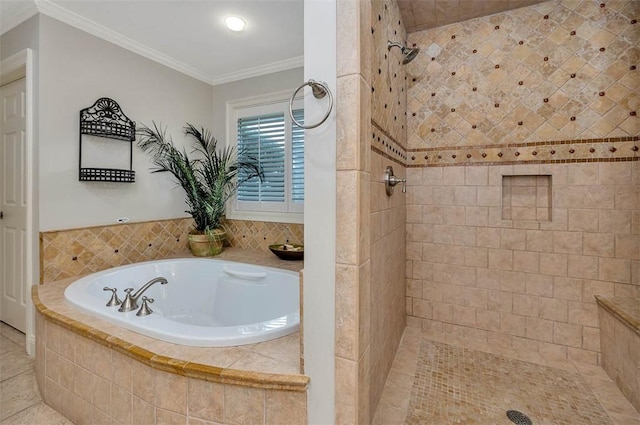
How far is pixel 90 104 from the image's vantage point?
7.36 feet

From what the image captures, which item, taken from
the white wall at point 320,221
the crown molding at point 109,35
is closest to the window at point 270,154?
the crown molding at point 109,35

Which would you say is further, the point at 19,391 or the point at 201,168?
the point at 201,168

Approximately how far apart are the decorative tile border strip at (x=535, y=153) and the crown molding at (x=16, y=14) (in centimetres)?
290

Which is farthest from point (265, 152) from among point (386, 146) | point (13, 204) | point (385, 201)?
point (13, 204)

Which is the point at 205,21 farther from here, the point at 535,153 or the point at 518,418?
the point at 518,418

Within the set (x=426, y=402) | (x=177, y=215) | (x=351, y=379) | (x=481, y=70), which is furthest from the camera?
(x=177, y=215)

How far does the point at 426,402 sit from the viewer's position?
142 cm

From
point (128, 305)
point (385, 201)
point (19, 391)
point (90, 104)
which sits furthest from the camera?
point (90, 104)

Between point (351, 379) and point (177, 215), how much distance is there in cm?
262

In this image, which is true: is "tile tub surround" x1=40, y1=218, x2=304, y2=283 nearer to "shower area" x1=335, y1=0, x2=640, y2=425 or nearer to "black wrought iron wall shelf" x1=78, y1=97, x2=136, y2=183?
"black wrought iron wall shelf" x1=78, y1=97, x2=136, y2=183

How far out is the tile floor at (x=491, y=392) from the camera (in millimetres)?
1326

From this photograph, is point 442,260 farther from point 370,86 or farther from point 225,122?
point 225,122

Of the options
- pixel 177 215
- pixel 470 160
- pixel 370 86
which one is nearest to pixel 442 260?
pixel 470 160

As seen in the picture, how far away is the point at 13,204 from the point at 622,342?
4301mm
